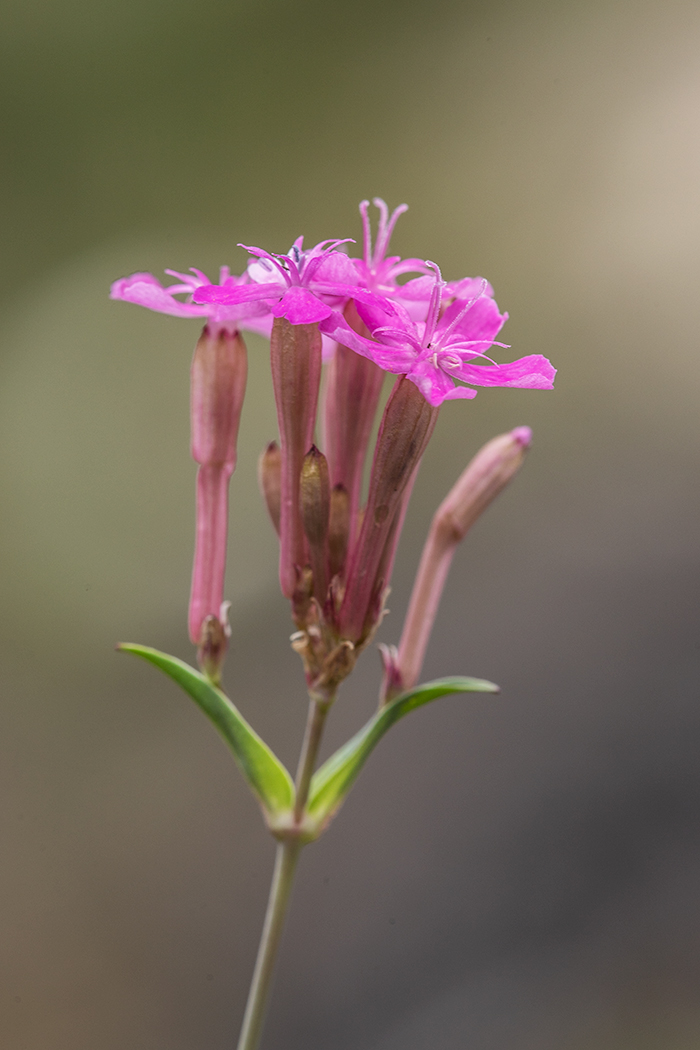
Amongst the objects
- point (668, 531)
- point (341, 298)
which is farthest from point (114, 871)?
point (341, 298)

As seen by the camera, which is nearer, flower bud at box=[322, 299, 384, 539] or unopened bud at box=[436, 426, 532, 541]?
flower bud at box=[322, 299, 384, 539]

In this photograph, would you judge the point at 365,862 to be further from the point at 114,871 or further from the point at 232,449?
the point at 232,449

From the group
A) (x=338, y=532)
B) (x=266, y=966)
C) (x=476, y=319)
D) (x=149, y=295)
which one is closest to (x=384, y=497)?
(x=338, y=532)

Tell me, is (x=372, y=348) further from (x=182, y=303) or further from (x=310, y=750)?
(x=310, y=750)

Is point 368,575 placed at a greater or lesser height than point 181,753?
greater

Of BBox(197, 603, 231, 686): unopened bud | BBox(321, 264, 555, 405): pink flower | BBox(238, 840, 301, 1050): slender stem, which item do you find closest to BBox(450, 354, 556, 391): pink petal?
BBox(321, 264, 555, 405): pink flower

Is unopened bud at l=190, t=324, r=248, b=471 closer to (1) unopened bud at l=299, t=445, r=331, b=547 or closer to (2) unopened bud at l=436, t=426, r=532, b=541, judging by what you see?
(1) unopened bud at l=299, t=445, r=331, b=547
